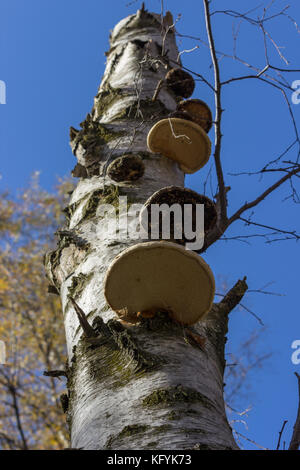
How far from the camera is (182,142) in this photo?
11.5 ft

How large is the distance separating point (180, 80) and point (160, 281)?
3052 mm

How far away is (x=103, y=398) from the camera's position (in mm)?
2027

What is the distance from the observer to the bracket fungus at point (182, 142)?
3352 mm

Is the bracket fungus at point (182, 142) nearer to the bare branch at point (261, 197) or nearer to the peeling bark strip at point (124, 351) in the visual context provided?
the peeling bark strip at point (124, 351)

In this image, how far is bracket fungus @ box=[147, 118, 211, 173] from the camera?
11.0 feet

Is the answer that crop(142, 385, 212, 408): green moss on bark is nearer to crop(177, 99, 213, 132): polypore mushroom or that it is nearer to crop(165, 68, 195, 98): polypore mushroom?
crop(177, 99, 213, 132): polypore mushroom

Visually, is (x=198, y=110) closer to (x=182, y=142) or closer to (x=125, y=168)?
(x=182, y=142)

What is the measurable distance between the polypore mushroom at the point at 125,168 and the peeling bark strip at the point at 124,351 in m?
0.04

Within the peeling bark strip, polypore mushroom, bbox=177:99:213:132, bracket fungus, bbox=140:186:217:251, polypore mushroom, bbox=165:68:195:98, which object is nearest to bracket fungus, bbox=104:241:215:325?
the peeling bark strip

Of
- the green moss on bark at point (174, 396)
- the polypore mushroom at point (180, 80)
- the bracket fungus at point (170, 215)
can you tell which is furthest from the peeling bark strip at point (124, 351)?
the polypore mushroom at point (180, 80)

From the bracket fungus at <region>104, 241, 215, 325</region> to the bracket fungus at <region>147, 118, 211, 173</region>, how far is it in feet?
4.31

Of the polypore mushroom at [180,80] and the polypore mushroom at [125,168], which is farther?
the polypore mushroom at [180,80]

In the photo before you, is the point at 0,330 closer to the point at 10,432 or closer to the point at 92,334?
the point at 10,432

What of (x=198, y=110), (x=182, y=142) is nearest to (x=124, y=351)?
(x=182, y=142)
